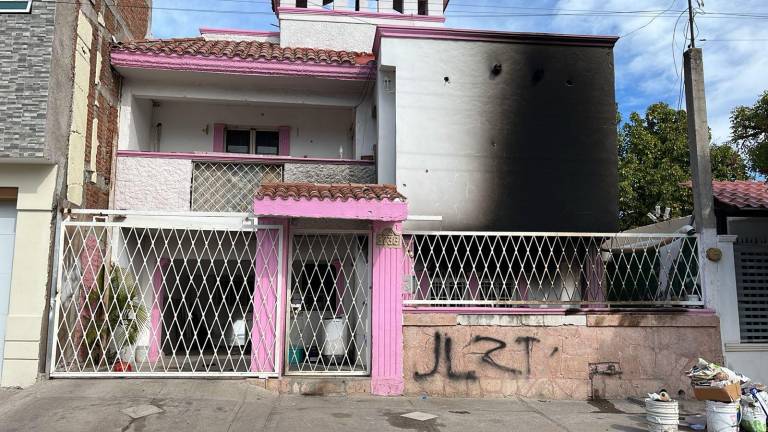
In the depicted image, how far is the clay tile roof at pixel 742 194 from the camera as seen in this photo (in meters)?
7.87

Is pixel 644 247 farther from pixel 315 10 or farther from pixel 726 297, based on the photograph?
pixel 315 10

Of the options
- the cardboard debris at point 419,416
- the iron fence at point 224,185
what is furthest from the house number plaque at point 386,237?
the iron fence at point 224,185

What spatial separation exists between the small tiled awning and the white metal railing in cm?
61

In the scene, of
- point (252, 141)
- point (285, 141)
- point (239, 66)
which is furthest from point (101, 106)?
point (285, 141)

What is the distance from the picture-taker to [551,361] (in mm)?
7258

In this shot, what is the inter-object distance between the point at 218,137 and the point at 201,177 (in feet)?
5.96

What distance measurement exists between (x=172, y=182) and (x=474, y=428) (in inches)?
239

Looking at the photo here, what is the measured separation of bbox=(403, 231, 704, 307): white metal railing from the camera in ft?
24.5

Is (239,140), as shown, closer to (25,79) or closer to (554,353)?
(25,79)

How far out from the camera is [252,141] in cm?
1109

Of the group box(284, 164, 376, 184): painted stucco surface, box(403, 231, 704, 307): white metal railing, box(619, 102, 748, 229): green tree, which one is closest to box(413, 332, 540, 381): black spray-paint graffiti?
box(403, 231, 704, 307): white metal railing

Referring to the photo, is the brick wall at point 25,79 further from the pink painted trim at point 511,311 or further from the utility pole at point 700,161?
the utility pole at point 700,161

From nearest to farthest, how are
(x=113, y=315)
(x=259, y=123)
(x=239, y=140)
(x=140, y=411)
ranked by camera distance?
(x=140, y=411), (x=113, y=315), (x=259, y=123), (x=239, y=140)

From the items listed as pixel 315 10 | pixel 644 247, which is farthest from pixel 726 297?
pixel 315 10
